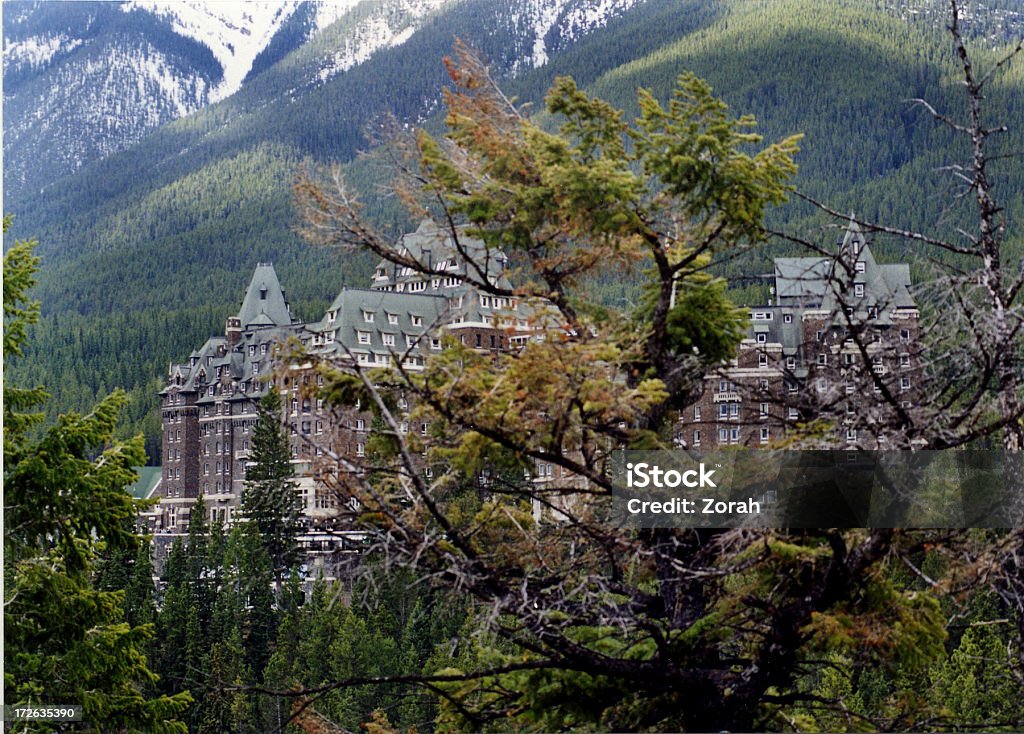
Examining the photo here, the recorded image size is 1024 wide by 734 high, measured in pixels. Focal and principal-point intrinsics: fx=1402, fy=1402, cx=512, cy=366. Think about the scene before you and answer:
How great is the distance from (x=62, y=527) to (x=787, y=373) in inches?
152

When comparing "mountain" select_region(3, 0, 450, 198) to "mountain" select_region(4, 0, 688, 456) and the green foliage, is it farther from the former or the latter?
the green foliage

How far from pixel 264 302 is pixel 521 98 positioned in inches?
353

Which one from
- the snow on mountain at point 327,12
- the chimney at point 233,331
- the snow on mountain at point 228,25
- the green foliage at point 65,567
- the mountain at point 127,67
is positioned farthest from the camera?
the chimney at point 233,331

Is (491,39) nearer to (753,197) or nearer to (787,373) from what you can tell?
(753,197)

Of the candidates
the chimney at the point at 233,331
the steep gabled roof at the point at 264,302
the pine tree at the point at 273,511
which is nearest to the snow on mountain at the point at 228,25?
the pine tree at the point at 273,511

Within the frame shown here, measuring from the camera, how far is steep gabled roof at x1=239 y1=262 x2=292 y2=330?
17.7m

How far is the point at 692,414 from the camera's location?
902 cm

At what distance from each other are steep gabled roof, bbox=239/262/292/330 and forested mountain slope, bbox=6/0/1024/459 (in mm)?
580

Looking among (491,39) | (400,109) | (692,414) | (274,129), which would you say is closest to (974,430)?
(692,414)

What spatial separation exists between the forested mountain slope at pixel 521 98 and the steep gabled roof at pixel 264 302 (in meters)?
0.58

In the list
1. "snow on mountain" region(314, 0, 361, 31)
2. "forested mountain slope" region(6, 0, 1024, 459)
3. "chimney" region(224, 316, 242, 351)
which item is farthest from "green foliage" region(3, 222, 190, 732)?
"chimney" region(224, 316, 242, 351)

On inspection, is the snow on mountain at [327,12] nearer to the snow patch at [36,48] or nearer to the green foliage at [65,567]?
the snow patch at [36,48]

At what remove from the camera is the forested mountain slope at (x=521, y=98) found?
10.2m

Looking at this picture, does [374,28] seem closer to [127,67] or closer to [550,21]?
[550,21]
